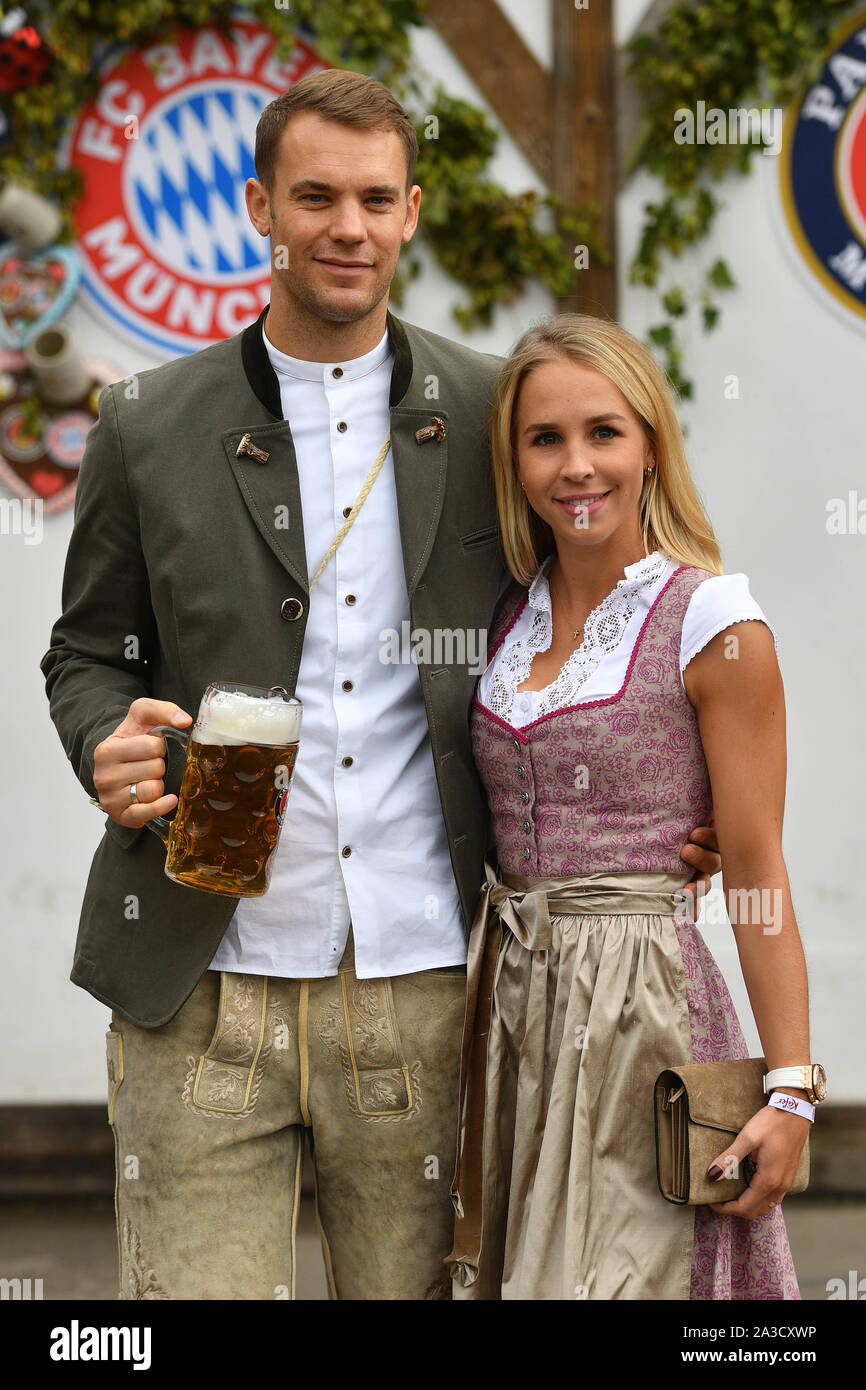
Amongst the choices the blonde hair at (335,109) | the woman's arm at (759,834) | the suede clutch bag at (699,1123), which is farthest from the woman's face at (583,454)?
the suede clutch bag at (699,1123)

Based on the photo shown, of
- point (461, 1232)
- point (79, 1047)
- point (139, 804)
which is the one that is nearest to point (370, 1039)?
point (461, 1232)

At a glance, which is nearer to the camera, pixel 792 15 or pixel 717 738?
pixel 717 738

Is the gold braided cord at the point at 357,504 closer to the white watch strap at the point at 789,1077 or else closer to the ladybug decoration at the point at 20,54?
the white watch strap at the point at 789,1077

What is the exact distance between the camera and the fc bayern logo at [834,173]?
12.2 feet

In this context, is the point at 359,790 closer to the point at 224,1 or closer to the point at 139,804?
the point at 139,804

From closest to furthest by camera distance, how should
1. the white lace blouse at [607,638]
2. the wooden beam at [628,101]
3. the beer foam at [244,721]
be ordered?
the beer foam at [244,721]
the white lace blouse at [607,638]
the wooden beam at [628,101]

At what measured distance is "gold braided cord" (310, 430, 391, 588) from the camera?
1950mm

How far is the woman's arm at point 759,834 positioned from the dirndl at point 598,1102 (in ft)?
0.22

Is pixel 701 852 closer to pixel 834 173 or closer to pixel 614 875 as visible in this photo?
pixel 614 875

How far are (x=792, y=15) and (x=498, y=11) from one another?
738mm

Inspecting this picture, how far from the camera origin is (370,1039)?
190 centimetres
